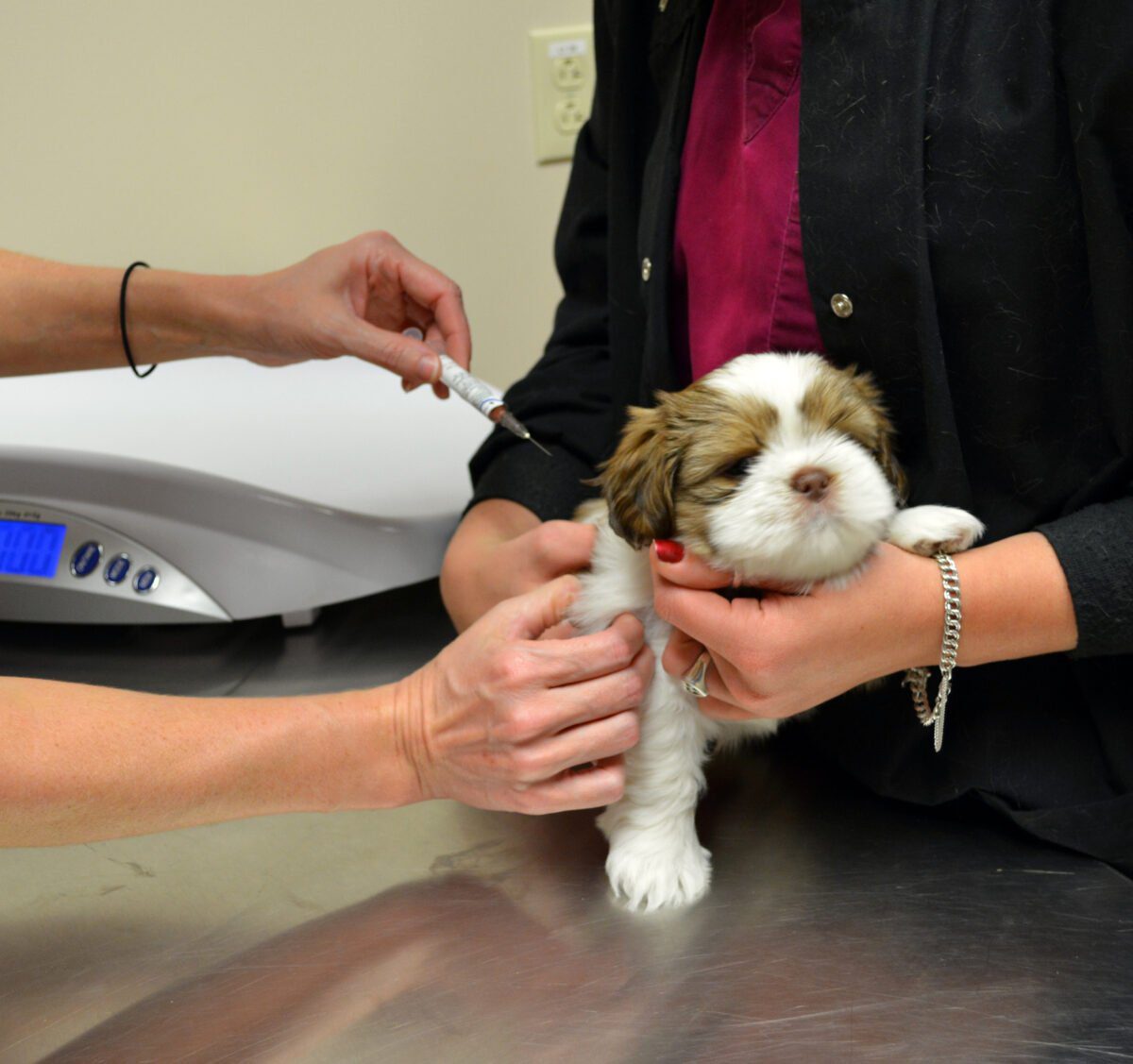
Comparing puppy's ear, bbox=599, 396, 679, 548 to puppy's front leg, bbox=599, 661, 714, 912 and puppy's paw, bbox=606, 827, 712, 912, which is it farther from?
puppy's paw, bbox=606, 827, 712, 912

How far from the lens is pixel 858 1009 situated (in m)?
0.79

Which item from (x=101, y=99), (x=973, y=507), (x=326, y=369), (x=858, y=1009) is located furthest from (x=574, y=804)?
(x=101, y=99)

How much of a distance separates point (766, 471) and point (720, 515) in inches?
1.9

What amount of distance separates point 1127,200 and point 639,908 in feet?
2.06

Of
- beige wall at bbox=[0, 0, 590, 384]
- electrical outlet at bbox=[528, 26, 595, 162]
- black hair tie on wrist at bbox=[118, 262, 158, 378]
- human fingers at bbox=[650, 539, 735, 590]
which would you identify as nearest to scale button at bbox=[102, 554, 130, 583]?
black hair tie on wrist at bbox=[118, 262, 158, 378]

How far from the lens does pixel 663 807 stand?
950 millimetres

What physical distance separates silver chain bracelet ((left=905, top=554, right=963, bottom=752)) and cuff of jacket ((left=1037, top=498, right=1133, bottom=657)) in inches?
3.1

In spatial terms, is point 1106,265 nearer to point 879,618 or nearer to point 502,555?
point 879,618

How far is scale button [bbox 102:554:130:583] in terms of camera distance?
125cm

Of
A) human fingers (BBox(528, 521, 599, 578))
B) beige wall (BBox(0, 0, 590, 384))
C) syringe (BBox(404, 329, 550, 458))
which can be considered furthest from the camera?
beige wall (BBox(0, 0, 590, 384))

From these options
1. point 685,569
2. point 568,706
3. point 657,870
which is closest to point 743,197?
point 685,569

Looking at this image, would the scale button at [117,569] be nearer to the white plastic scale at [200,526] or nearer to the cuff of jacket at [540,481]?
the white plastic scale at [200,526]

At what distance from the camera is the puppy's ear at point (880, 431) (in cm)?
90

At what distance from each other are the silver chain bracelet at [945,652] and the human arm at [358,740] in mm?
216
